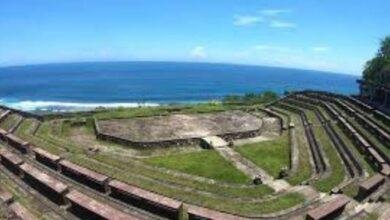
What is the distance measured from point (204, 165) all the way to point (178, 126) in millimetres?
14674

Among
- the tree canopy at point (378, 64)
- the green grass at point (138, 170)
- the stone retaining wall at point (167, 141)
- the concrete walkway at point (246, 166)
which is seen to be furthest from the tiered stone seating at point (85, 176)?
the tree canopy at point (378, 64)

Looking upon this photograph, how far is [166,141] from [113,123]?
10.0m

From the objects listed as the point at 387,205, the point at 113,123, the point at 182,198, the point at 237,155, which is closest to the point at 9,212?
the point at 182,198

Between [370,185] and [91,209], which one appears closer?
[91,209]

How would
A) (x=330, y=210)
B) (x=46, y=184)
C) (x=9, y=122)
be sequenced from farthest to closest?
(x=9, y=122)
(x=46, y=184)
(x=330, y=210)

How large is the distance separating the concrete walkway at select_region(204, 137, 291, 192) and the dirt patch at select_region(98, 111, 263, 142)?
4.43 metres

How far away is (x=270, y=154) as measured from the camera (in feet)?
119

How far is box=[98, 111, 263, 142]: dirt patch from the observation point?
141ft

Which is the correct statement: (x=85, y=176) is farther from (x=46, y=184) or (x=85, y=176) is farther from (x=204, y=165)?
(x=204, y=165)

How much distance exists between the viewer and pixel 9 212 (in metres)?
19.6

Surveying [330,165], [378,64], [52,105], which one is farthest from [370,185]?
[52,105]

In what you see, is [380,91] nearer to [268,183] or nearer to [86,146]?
[268,183]

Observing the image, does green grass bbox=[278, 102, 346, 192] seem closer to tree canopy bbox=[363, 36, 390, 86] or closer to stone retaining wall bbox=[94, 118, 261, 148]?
stone retaining wall bbox=[94, 118, 261, 148]

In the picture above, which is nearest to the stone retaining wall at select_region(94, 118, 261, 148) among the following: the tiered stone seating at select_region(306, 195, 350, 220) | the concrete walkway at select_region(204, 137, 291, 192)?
the concrete walkway at select_region(204, 137, 291, 192)
